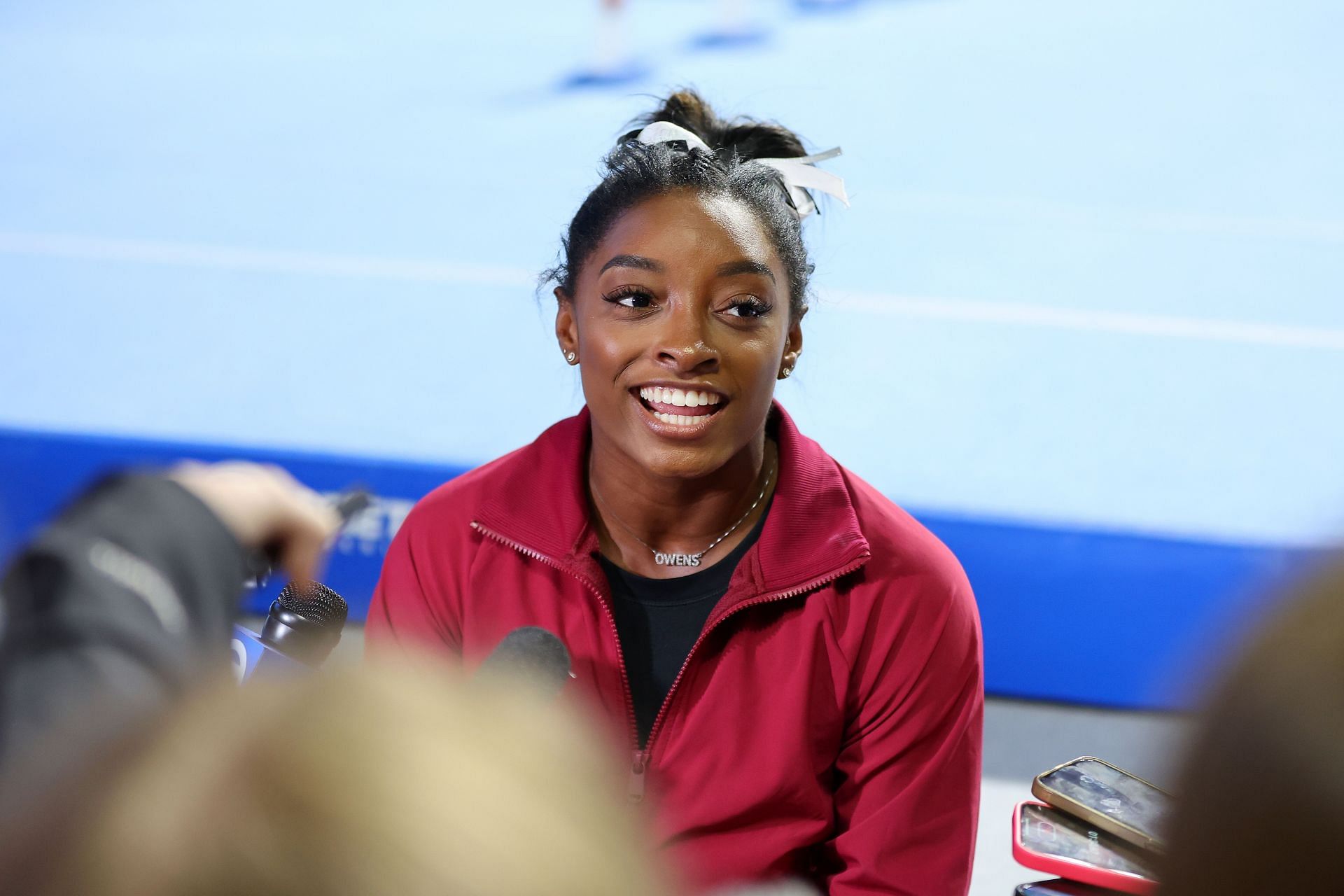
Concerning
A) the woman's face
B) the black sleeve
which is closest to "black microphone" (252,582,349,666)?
the woman's face

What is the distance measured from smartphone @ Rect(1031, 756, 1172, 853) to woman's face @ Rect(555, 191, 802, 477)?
0.49 metres

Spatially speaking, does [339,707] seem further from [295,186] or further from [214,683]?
[295,186]

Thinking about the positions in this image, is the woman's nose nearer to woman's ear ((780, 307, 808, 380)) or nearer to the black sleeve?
woman's ear ((780, 307, 808, 380))

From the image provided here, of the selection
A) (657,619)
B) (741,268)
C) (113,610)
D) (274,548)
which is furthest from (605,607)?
(113,610)

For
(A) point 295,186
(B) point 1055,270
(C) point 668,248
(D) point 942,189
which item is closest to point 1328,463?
(B) point 1055,270

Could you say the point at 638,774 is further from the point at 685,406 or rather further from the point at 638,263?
the point at 638,263

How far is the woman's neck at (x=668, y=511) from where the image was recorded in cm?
158

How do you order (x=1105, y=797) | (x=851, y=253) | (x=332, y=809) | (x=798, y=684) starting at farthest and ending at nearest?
(x=851, y=253), (x=798, y=684), (x=1105, y=797), (x=332, y=809)

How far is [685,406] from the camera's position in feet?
5.01

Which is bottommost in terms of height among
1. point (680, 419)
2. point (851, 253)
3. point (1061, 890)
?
point (1061, 890)

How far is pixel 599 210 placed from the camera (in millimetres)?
1597

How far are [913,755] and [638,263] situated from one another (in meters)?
0.61

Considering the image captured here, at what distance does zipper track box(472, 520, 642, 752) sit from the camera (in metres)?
1.46

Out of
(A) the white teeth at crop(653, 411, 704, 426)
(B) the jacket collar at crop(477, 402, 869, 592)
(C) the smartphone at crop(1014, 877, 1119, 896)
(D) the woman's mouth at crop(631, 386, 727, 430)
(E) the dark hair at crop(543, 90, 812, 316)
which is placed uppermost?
(E) the dark hair at crop(543, 90, 812, 316)
